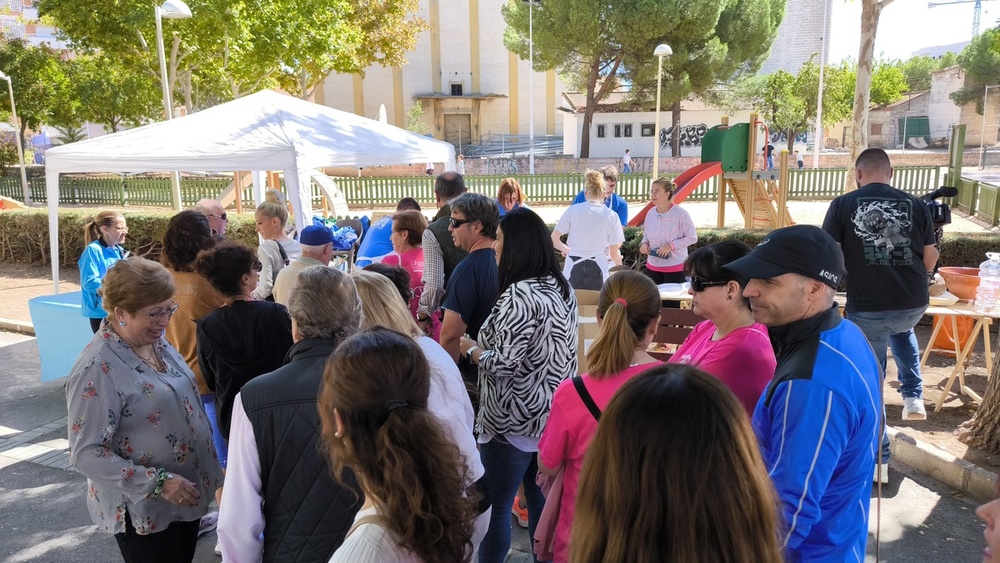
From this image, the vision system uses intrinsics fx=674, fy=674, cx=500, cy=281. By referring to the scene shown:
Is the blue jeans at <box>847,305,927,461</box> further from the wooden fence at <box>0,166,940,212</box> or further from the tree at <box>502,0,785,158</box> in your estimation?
the tree at <box>502,0,785,158</box>

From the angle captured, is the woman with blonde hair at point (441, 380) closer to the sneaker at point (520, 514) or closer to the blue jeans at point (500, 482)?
the blue jeans at point (500, 482)

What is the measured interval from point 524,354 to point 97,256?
12.8 feet

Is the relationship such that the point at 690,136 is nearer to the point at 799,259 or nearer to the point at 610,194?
the point at 610,194

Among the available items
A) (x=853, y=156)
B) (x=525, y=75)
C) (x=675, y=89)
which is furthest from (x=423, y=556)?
(x=525, y=75)

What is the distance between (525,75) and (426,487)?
177 feet

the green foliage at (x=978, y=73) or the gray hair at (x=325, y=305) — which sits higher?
the green foliage at (x=978, y=73)

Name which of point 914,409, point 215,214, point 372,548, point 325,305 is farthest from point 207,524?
point 914,409

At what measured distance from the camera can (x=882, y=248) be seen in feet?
13.4

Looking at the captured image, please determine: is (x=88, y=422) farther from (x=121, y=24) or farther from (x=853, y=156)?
(x=121, y=24)

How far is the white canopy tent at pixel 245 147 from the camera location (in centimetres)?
675

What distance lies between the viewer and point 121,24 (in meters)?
14.1

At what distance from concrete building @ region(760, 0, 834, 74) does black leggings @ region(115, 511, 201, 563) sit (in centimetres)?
6129

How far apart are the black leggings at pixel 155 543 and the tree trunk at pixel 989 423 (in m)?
4.64

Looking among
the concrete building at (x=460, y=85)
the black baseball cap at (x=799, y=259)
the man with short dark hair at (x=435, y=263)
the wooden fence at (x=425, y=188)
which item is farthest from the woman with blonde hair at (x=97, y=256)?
the concrete building at (x=460, y=85)
